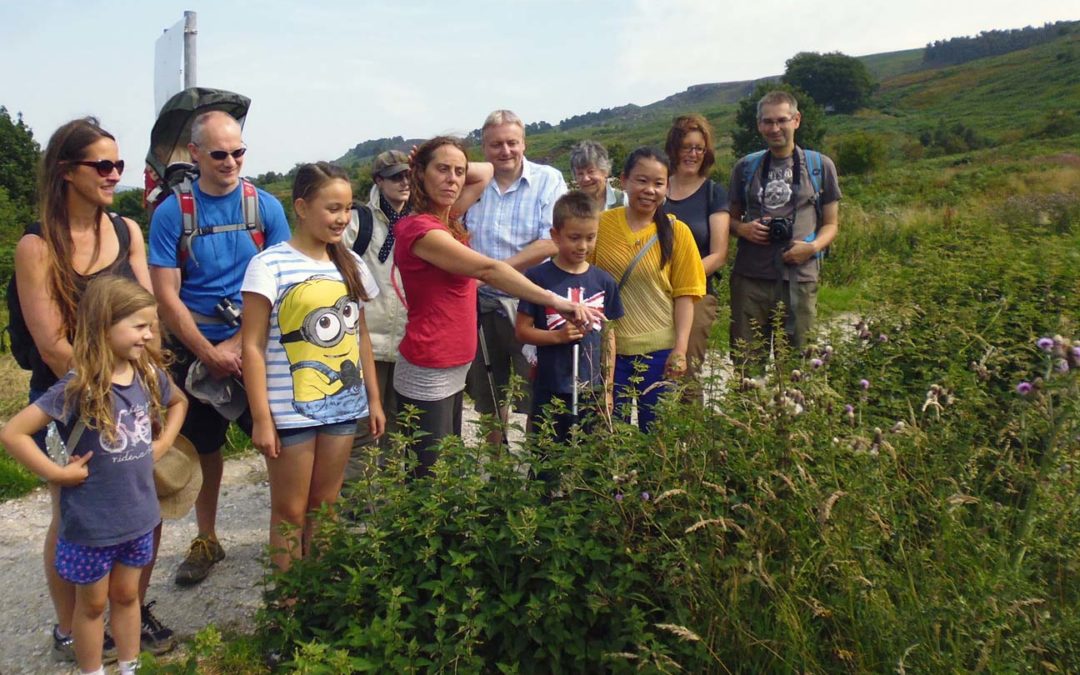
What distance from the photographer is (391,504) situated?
9.81 ft

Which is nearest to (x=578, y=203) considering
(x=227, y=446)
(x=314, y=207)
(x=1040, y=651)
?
(x=314, y=207)

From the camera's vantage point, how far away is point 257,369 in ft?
10.5

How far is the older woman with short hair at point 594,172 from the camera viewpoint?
505cm

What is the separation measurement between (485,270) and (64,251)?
158cm

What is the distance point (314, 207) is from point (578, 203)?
119 cm

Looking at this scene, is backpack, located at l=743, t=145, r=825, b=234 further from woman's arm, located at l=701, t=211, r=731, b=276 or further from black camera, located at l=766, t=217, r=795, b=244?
woman's arm, located at l=701, t=211, r=731, b=276

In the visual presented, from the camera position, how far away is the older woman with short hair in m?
5.05

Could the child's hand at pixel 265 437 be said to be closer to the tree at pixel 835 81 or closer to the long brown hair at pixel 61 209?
the long brown hair at pixel 61 209

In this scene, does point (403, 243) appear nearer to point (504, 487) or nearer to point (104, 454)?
point (504, 487)

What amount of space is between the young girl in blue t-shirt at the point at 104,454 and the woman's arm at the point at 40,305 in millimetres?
122

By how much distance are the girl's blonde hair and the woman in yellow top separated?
219 centimetres

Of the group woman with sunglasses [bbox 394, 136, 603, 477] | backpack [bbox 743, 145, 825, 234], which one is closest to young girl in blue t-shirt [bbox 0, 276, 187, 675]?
woman with sunglasses [bbox 394, 136, 603, 477]

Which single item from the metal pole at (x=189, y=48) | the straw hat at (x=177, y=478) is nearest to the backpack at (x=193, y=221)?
the straw hat at (x=177, y=478)

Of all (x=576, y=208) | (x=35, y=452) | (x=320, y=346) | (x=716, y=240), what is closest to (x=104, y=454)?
(x=35, y=452)
